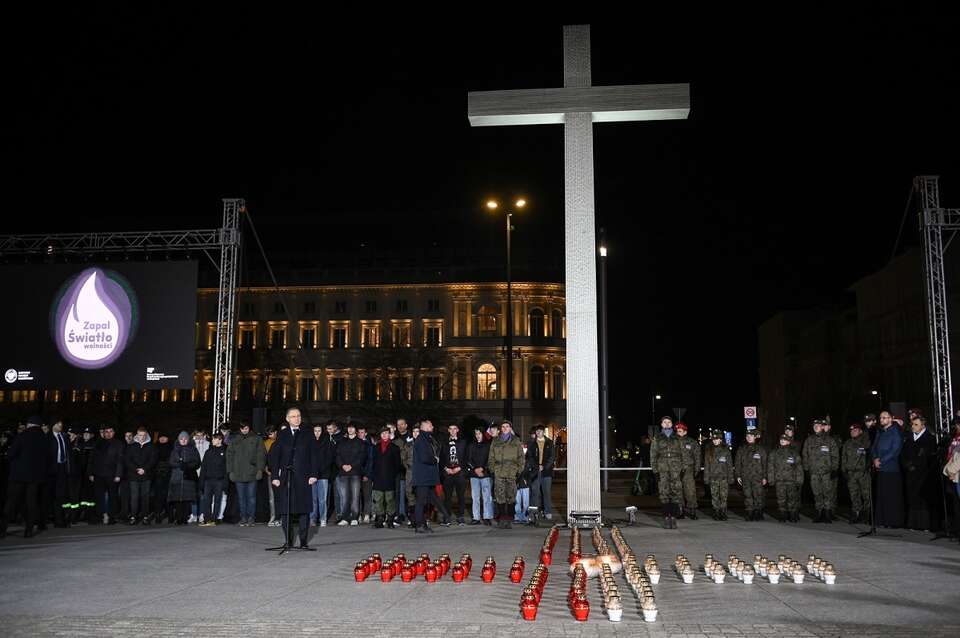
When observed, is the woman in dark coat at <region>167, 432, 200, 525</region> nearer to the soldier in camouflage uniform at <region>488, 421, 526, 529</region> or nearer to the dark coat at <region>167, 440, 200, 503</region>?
the dark coat at <region>167, 440, 200, 503</region>

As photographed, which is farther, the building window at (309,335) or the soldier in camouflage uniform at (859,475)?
the building window at (309,335)

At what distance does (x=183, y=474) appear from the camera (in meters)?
18.4

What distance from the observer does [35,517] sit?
16.4 m

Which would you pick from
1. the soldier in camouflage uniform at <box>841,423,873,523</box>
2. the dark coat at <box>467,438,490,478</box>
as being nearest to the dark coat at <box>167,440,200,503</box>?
the dark coat at <box>467,438,490,478</box>

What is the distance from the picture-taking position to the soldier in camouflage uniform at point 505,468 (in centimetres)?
1738

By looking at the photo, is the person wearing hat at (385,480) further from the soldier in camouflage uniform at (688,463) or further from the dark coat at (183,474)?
the soldier in camouflage uniform at (688,463)

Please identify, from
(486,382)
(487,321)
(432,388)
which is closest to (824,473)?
(432,388)

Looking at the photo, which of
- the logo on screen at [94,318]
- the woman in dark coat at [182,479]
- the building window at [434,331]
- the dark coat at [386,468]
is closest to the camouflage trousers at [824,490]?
the dark coat at [386,468]

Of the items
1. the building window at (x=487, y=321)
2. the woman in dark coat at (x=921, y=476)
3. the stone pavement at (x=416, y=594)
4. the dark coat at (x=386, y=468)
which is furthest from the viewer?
the building window at (x=487, y=321)

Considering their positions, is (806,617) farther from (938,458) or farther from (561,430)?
(561,430)

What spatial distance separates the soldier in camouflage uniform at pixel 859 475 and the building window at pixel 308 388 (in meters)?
65.1

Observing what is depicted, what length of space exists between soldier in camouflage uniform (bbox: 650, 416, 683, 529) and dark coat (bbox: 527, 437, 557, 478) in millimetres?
2224

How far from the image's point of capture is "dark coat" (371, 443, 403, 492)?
674 inches

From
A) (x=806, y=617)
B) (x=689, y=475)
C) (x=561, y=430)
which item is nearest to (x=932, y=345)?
(x=689, y=475)
